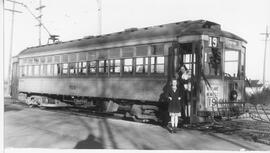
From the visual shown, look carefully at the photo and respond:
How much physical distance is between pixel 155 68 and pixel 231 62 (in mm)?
2621

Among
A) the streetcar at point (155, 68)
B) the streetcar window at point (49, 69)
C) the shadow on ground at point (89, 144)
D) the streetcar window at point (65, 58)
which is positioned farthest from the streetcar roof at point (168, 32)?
the shadow on ground at point (89, 144)

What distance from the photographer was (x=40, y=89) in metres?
18.2

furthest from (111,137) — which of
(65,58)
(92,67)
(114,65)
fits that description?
(65,58)

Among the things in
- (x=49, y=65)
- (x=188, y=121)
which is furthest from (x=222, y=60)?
(x=49, y=65)

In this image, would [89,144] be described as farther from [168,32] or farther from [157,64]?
[168,32]

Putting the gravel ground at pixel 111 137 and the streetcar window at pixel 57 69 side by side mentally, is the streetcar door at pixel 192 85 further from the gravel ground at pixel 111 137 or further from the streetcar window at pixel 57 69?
the streetcar window at pixel 57 69

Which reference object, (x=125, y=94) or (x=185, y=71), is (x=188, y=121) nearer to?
(x=185, y=71)

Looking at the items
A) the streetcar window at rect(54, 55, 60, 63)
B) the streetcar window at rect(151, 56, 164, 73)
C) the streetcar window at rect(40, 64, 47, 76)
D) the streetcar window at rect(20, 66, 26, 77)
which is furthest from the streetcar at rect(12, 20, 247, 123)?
the streetcar window at rect(20, 66, 26, 77)

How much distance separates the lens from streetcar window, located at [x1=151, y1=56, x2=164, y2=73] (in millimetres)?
11435

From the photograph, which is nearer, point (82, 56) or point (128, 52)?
point (128, 52)

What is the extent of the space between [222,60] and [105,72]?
16.1 feet

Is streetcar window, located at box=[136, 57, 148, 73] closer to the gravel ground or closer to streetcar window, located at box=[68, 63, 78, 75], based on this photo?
the gravel ground

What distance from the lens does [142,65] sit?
12102mm

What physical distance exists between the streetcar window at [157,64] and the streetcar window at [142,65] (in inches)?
11.9
